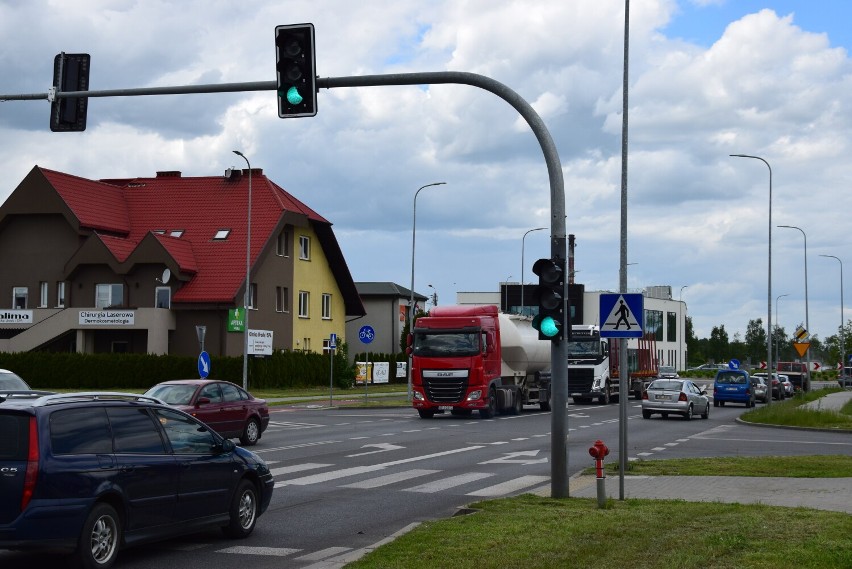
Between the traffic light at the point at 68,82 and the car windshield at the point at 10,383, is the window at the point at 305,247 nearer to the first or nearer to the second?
the car windshield at the point at 10,383

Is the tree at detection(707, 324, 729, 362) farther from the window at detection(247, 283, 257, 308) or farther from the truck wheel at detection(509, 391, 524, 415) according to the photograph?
the truck wheel at detection(509, 391, 524, 415)

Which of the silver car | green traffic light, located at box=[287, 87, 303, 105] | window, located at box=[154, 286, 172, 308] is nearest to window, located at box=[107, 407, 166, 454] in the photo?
green traffic light, located at box=[287, 87, 303, 105]

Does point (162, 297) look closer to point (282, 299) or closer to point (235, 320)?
point (235, 320)

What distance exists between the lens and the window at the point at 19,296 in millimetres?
62000

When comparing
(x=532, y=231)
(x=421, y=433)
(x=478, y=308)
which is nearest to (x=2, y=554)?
(x=421, y=433)

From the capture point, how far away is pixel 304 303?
6812 cm

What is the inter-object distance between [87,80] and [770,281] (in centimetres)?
3440

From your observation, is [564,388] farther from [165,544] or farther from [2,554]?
[2,554]

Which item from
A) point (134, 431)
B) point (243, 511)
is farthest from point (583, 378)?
point (134, 431)

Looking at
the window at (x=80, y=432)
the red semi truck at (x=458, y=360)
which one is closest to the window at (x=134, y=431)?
the window at (x=80, y=432)

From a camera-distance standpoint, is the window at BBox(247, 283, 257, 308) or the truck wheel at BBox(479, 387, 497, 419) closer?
the truck wheel at BBox(479, 387, 497, 419)

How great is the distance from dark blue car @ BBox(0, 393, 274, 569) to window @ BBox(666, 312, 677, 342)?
390 ft

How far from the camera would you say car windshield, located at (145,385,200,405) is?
2417 centimetres

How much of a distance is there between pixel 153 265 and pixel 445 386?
2726 centimetres
